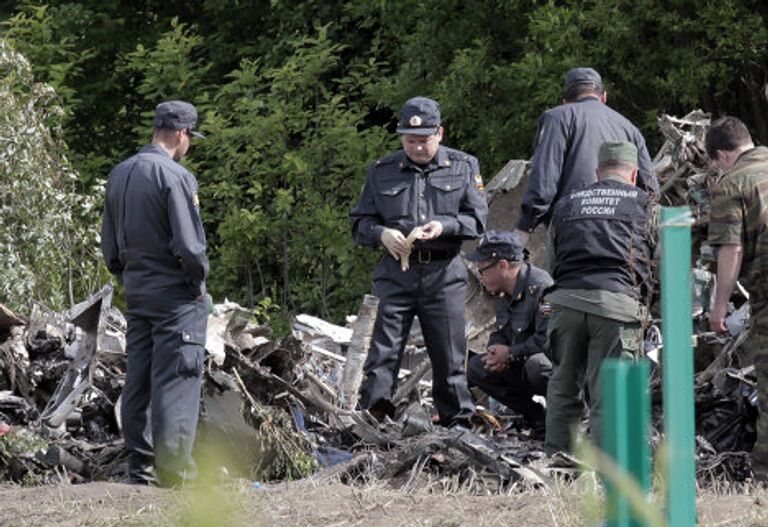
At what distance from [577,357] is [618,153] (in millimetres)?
1015

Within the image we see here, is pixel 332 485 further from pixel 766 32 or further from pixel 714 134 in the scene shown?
pixel 766 32

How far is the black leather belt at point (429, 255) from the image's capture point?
9.05 metres

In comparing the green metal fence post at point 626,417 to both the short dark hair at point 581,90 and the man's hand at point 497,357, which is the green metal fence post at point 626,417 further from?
the short dark hair at point 581,90

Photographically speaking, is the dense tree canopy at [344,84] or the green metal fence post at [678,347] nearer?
the green metal fence post at [678,347]

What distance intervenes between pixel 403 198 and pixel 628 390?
6.98 metres

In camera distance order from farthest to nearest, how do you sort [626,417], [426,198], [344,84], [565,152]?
[344,84] < [426,198] < [565,152] < [626,417]

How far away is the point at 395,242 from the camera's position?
29.3ft

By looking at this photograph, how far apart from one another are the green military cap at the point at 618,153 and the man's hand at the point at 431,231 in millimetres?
1347

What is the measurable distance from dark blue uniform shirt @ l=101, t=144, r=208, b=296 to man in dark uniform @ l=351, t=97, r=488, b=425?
1464mm

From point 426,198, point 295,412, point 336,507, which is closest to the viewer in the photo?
point 336,507

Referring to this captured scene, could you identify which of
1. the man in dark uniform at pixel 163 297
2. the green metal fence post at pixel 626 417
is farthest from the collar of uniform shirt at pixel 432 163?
the green metal fence post at pixel 626 417

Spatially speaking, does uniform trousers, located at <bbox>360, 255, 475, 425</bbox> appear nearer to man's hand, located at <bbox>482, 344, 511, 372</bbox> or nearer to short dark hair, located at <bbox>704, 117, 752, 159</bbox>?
man's hand, located at <bbox>482, 344, 511, 372</bbox>

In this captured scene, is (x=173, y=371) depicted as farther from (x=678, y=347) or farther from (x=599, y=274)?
(x=678, y=347)

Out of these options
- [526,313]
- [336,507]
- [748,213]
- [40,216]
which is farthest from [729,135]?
[40,216]
